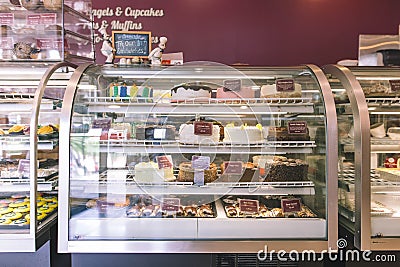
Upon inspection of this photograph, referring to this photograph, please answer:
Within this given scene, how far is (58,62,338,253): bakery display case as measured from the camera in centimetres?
209

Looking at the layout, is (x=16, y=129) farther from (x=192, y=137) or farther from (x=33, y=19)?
(x=192, y=137)

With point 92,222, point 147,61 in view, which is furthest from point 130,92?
point 92,222

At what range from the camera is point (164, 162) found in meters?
2.29

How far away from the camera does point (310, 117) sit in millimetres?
2260

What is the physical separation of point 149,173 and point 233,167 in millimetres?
489

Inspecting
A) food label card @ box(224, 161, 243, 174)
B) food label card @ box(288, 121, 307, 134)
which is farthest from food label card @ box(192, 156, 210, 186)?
food label card @ box(288, 121, 307, 134)

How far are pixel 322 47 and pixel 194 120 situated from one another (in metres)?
2.52

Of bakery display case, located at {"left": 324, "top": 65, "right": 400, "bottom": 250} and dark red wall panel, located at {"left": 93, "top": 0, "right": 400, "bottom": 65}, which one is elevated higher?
dark red wall panel, located at {"left": 93, "top": 0, "right": 400, "bottom": 65}

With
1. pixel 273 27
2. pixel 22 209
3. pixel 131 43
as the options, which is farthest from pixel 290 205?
pixel 273 27

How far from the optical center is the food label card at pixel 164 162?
228 cm

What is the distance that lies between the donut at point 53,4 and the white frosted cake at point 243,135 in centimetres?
127

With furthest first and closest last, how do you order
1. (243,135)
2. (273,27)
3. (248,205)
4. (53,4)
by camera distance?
(273,27) → (53,4) → (243,135) → (248,205)

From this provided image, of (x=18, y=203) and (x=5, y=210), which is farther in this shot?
(x=18, y=203)

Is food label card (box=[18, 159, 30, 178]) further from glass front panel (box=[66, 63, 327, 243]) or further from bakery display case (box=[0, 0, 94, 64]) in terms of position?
bakery display case (box=[0, 0, 94, 64])
